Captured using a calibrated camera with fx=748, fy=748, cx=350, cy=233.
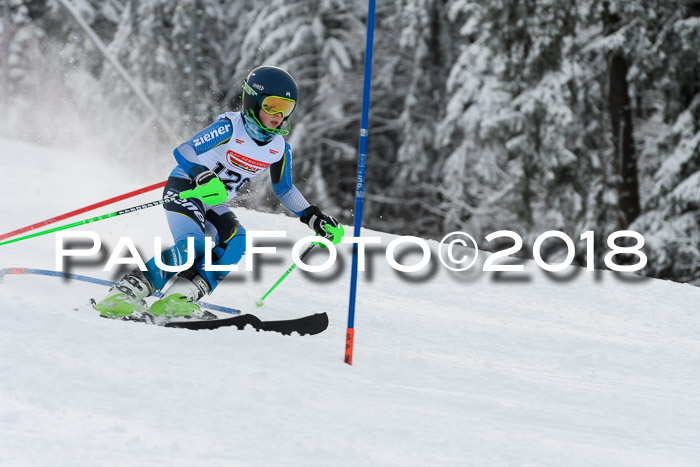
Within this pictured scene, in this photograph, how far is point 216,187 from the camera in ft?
13.4

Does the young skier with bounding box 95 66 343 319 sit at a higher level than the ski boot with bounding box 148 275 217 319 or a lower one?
higher

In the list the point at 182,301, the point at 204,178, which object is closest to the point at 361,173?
the point at 204,178

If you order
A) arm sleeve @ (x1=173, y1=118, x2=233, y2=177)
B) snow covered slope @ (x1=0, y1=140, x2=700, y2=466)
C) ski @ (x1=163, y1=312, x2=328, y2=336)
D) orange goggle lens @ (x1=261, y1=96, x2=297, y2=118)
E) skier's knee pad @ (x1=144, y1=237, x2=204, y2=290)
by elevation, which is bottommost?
snow covered slope @ (x1=0, y1=140, x2=700, y2=466)

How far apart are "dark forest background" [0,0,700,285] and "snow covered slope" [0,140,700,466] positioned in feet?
26.2

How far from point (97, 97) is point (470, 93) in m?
14.0

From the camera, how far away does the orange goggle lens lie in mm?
4316

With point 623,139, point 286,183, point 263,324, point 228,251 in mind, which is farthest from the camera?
point 623,139

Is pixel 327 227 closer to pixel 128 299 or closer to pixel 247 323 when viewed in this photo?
pixel 247 323

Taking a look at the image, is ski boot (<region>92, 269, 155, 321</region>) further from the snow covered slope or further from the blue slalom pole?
the blue slalom pole

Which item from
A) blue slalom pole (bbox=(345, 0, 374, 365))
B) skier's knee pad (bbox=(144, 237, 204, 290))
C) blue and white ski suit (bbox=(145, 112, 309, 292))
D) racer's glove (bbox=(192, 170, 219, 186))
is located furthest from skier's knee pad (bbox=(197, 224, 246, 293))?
blue slalom pole (bbox=(345, 0, 374, 365))

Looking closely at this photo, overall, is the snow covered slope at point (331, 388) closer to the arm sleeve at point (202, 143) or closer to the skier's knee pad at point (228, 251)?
the skier's knee pad at point (228, 251)

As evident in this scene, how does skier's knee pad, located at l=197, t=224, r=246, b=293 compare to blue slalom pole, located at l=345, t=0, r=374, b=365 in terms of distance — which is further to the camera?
skier's knee pad, located at l=197, t=224, r=246, b=293

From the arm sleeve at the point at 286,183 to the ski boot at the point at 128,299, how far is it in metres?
1.09

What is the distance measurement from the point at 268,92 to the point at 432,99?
16312mm
